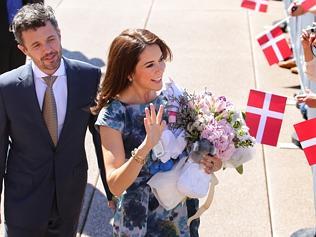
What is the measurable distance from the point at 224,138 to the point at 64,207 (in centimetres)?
109

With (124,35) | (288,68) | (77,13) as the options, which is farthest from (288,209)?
(77,13)

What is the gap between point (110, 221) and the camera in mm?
5129

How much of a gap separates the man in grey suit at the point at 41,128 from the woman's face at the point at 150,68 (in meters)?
0.48

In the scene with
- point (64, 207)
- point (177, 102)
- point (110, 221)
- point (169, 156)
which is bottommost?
point (110, 221)

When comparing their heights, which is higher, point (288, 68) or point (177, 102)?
point (177, 102)

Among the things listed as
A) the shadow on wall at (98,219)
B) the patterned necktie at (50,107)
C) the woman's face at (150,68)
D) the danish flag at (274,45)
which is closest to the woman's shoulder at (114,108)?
the woman's face at (150,68)

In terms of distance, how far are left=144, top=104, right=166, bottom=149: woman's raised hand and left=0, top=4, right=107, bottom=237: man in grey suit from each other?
25.6 inches

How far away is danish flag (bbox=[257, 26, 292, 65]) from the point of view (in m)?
5.13

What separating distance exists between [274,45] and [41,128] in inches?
92.8

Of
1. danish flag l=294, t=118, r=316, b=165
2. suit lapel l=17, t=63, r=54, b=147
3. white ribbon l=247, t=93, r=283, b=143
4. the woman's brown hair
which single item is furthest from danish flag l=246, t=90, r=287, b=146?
suit lapel l=17, t=63, r=54, b=147

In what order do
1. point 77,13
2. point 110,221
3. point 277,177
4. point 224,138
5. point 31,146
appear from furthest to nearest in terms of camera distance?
point 77,13 < point 277,177 < point 110,221 < point 31,146 < point 224,138

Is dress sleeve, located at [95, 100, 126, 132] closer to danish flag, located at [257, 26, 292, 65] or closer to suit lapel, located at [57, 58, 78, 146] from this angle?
suit lapel, located at [57, 58, 78, 146]

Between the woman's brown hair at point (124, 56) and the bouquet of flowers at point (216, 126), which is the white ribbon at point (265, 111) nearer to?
the bouquet of flowers at point (216, 126)

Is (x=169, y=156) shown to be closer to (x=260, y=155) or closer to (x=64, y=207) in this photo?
(x=64, y=207)
